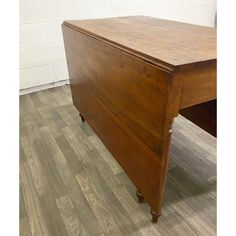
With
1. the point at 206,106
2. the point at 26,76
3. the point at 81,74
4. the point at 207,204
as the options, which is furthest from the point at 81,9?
the point at 207,204

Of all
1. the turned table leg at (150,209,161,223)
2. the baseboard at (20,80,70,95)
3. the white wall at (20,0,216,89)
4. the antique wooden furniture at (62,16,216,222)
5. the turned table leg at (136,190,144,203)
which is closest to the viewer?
the antique wooden furniture at (62,16,216,222)

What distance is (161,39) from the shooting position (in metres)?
1.08

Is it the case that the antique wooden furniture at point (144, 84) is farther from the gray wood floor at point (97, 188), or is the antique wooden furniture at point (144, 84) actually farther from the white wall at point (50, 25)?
the white wall at point (50, 25)

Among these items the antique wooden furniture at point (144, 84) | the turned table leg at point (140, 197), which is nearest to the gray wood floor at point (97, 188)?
the turned table leg at point (140, 197)

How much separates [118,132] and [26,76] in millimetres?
1735

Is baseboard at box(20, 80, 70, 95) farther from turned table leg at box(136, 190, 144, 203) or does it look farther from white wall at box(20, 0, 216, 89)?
turned table leg at box(136, 190, 144, 203)

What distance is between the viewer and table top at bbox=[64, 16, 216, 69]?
2.65ft

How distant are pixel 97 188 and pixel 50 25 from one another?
1842 mm

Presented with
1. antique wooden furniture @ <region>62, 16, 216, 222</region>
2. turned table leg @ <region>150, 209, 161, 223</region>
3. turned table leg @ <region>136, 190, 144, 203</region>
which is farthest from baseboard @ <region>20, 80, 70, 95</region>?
turned table leg @ <region>150, 209, 161, 223</region>

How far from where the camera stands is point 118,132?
123cm

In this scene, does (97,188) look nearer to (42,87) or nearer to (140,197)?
(140,197)

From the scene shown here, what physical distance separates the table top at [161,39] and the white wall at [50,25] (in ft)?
3.27

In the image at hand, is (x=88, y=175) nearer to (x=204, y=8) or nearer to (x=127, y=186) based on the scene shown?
(x=127, y=186)

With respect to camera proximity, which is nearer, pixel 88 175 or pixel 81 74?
pixel 88 175
